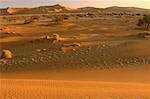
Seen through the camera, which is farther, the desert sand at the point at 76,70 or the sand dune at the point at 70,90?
the desert sand at the point at 76,70

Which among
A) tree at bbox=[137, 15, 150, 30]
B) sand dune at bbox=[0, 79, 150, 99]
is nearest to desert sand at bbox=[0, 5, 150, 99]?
sand dune at bbox=[0, 79, 150, 99]

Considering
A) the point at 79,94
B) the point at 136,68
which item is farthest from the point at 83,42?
the point at 79,94

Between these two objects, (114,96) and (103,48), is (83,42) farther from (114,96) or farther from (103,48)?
(114,96)

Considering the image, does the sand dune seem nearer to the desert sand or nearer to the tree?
the desert sand

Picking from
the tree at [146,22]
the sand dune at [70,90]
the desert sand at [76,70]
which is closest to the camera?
the sand dune at [70,90]

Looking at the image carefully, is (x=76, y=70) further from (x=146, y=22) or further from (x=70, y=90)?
(x=146, y=22)

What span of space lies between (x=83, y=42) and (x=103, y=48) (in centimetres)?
324

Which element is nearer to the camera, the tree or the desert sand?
the desert sand

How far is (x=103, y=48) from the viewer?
22.7 metres

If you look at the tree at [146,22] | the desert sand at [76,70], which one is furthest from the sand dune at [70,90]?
the tree at [146,22]

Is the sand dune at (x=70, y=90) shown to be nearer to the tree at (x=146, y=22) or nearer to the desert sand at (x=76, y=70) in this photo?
the desert sand at (x=76, y=70)

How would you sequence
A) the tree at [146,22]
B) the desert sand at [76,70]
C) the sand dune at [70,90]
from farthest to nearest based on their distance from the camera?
1. the tree at [146,22]
2. the desert sand at [76,70]
3. the sand dune at [70,90]

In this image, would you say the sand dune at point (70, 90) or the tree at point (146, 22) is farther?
the tree at point (146, 22)

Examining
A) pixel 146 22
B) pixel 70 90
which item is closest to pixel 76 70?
pixel 70 90
